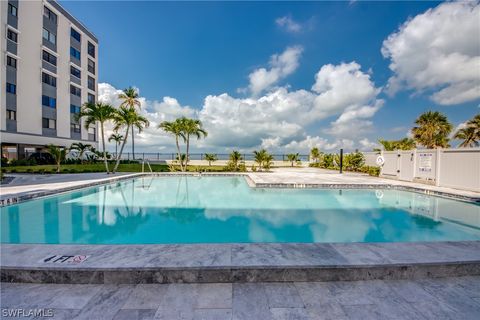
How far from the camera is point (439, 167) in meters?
9.77

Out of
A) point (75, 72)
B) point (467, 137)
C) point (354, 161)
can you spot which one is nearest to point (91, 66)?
point (75, 72)

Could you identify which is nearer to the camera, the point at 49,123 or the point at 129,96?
the point at 49,123

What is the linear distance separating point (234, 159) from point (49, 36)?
21457mm

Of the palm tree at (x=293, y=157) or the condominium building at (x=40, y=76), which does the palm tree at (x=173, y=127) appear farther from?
the palm tree at (x=293, y=157)

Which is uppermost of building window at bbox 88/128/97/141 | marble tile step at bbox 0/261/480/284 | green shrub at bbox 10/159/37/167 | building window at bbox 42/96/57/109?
building window at bbox 42/96/57/109

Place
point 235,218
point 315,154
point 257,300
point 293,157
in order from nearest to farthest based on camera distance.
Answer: point 257,300, point 235,218, point 293,157, point 315,154

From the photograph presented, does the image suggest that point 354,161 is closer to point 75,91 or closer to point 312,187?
point 312,187

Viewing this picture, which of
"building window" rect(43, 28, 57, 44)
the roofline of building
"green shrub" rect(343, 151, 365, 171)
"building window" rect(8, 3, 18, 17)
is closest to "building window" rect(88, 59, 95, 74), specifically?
the roofline of building

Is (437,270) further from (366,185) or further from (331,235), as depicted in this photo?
(366,185)

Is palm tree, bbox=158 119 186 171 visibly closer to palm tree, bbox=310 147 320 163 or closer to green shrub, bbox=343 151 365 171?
green shrub, bbox=343 151 365 171

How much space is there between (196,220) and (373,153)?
54.5 ft

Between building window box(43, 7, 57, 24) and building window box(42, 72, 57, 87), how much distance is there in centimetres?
543

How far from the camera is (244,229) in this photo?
193 inches

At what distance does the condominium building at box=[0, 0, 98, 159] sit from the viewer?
16.5 metres
